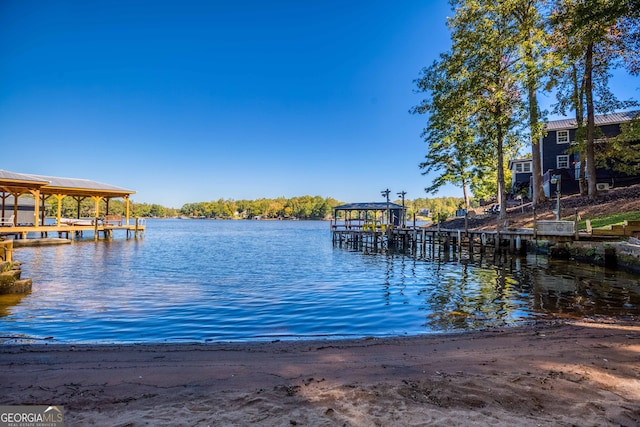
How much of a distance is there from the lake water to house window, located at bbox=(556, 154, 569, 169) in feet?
70.3

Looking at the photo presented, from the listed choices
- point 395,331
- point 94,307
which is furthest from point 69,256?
point 395,331

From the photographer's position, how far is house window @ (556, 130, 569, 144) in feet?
116

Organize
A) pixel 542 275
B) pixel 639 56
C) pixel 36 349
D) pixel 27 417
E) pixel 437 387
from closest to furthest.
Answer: pixel 27 417, pixel 437 387, pixel 36 349, pixel 542 275, pixel 639 56

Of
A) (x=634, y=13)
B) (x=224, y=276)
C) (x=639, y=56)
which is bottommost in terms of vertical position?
(x=224, y=276)

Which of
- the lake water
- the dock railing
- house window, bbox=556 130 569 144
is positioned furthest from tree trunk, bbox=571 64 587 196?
the dock railing

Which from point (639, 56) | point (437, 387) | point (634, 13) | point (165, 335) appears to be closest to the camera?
point (437, 387)

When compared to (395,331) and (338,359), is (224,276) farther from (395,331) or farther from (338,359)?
(338,359)

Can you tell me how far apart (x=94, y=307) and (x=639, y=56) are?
3041 centimetres

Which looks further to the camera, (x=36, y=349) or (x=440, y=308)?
(x=440, y=308)

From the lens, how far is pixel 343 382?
14.4 ft

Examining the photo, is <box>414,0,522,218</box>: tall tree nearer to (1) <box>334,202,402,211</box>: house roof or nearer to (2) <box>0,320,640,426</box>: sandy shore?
(1) <box>334,202,402,211</box>: house roof

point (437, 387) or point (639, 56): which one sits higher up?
point (639, 56)

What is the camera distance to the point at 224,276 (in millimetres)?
16344

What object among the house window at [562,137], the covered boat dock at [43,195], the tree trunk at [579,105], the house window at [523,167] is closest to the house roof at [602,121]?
the house window at [562,137]
